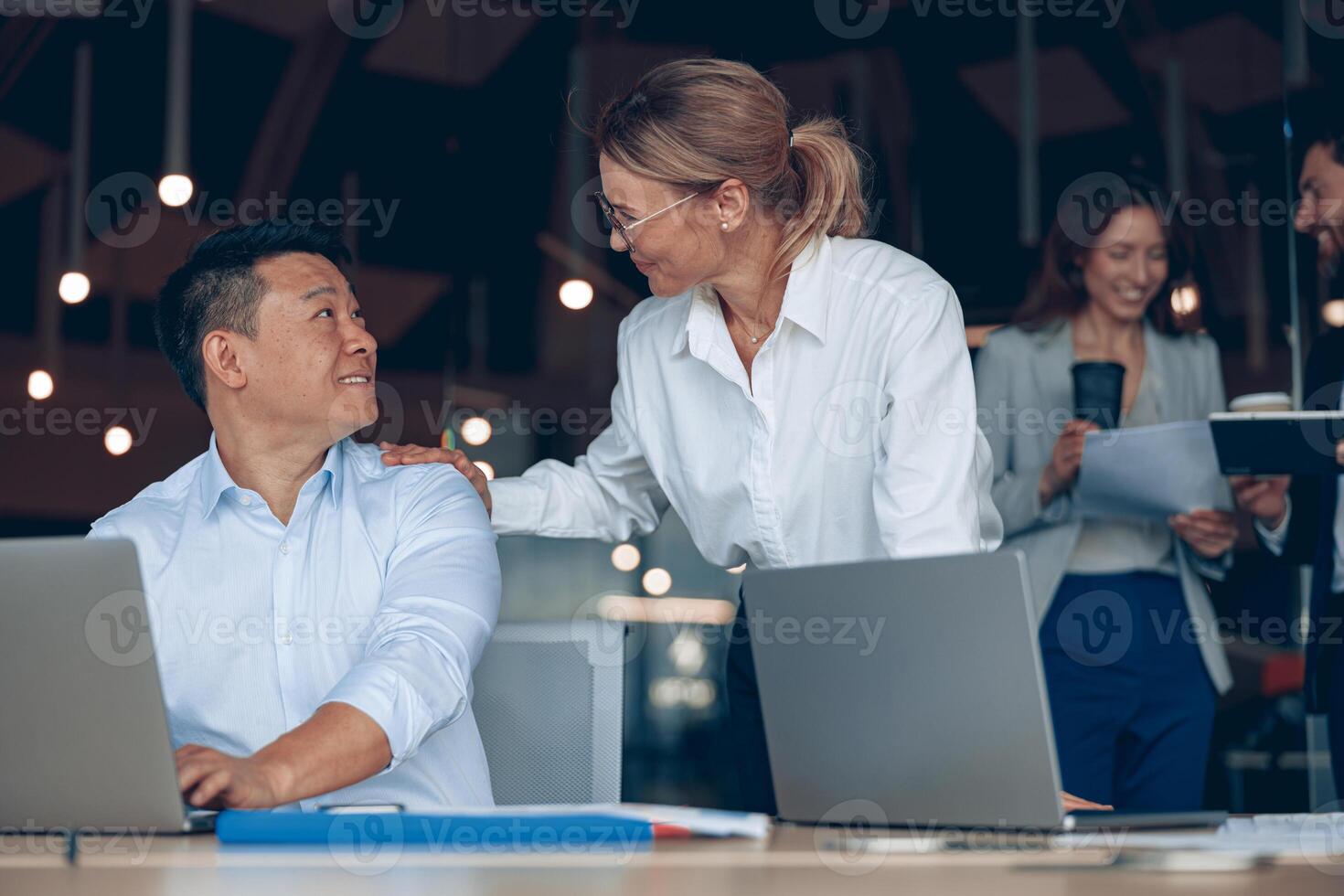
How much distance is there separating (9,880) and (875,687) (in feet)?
2.21

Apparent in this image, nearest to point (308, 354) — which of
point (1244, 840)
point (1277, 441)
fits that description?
point (1244, 840)

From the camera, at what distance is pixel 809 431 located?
198cm

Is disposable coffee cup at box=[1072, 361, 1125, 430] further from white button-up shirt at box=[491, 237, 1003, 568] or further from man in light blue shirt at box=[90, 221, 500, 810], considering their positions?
man in light blue shirt at box=[90, 221, 500, 810]

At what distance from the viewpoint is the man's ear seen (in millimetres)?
2055

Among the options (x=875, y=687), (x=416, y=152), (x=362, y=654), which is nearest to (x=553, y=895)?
(x=875, y=687)

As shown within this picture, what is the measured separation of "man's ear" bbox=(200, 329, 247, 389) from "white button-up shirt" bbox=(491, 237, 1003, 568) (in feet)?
1.37
